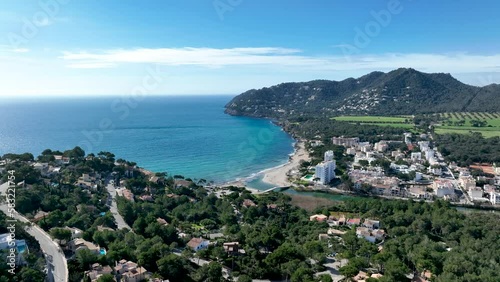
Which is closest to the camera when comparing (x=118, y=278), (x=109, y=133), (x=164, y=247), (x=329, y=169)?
(x=118, y=278)

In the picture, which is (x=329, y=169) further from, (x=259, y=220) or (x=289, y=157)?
(x=259, y=220)

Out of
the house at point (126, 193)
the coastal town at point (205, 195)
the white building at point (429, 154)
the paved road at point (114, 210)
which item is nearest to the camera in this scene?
the coastal town at point (205, 195)

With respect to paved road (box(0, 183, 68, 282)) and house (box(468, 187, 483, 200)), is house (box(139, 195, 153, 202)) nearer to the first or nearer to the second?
paved road (box(0, 183, 68, 282))

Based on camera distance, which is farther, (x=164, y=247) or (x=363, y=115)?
(x=363, y=115)

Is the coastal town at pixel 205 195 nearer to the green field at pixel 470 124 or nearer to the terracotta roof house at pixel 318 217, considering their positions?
the terracotta roof house at pixel 318 217

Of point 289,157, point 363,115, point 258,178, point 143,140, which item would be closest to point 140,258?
point 258,178

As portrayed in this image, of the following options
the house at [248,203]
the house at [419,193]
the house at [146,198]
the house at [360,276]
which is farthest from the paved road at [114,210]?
the house at [419,193]
